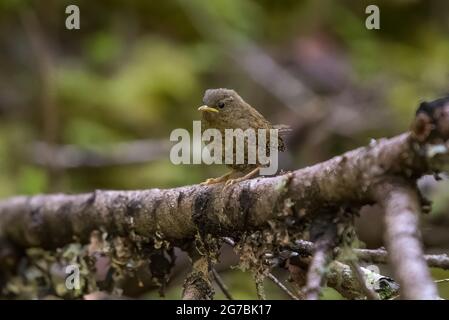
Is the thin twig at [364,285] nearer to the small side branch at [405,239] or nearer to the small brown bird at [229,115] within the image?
the small side branch at [405,239]

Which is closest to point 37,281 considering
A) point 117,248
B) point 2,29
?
point 117,248

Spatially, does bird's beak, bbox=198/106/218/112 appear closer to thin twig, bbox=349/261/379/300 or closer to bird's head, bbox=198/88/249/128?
bird's head, bbox=198/88/249/128

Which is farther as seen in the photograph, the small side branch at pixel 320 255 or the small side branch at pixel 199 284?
the small side branch at pixel 199 284

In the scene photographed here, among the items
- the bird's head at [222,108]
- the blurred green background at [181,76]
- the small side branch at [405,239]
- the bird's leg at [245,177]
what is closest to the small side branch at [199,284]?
the bird's leg at [245,177]

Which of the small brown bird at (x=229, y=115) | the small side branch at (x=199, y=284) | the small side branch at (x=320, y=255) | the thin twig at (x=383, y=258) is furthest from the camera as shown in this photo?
the small brown bird at (x=229, y=115)

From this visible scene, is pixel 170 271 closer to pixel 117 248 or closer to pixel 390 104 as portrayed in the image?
pixel 117 248
